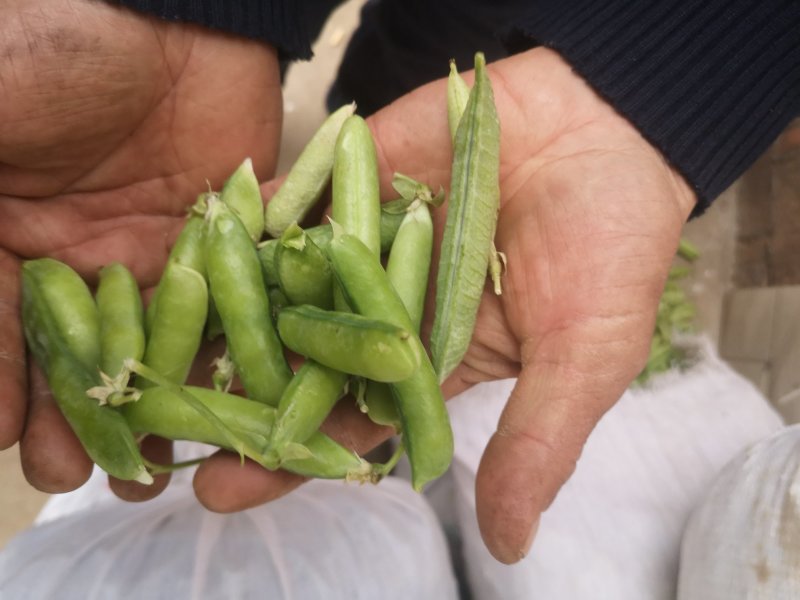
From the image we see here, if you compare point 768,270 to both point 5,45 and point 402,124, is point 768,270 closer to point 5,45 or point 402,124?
point 402,124

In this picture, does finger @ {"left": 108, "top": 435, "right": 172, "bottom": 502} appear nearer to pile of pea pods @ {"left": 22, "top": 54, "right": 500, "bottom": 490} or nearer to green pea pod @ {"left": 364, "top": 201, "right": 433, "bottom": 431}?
pile of pea pods @ {"left": 22, "top": 54, "right": 500, "bottom": 490}

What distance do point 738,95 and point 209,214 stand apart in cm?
117

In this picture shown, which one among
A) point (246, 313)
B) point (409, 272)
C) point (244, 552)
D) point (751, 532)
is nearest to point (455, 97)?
point (409, 272)

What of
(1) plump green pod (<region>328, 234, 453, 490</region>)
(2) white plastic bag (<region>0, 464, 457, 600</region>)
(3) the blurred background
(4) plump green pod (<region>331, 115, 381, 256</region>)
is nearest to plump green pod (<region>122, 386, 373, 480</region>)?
(1) plump green pod (<region>328, 234, 453, 490</region>)

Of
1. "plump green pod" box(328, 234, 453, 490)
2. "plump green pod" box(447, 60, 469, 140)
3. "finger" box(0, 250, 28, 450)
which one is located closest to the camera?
"plump green pod" box(328, 234, 453, 490)

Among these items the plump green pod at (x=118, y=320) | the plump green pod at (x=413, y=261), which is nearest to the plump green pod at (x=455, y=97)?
the plump green pod at (x=413, y=261)

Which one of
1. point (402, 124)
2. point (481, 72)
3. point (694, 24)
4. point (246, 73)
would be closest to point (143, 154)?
point (246, 73)

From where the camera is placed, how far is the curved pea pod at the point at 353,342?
103 cm

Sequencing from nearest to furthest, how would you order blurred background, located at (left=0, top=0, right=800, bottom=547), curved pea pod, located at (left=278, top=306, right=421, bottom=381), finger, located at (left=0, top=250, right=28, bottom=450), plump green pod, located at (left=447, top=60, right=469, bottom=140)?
curved pea pod, located at (left=278, top=306, right=421, bottom=381) → finger, located at (left=0, top=250, right=28, bottom=450) → plump green pod, located at (left=447, top=60, right=469, bottom=140) → blurred background, located at (left=0, top=0, right=800, bottom=547)

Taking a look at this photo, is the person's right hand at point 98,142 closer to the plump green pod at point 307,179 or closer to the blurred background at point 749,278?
the plump green pod at point 307,179

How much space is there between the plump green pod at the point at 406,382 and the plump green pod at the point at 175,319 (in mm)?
289

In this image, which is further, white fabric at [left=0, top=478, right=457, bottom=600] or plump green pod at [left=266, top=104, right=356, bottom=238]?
white fabric at [left=0, top=478, right=457, bottom=600]

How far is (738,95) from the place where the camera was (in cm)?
148

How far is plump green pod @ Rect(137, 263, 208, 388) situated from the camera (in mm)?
1262
